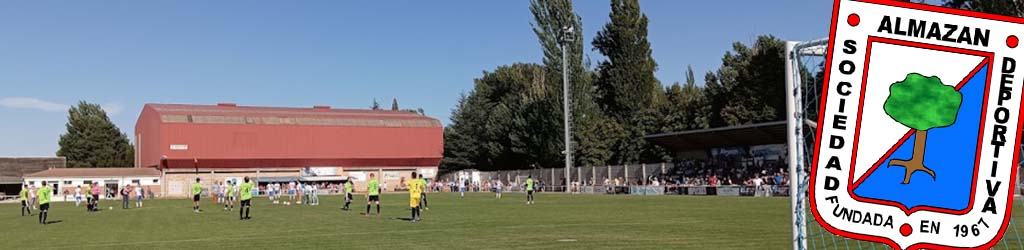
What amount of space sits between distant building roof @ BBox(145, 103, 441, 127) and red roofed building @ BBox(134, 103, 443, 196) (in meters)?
0.09

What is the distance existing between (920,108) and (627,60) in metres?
67.8

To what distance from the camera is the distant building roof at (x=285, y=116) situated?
81750mm

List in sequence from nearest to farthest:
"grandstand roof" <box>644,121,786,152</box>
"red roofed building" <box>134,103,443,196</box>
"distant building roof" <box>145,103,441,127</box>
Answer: "grandstand roof" <box>644,121,786,152</box>, "red roofed building" <box>134,103,443,196</box>, "distant building roof" <box>145,103,441,127</box>

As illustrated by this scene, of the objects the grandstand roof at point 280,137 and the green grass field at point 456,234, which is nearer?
the green grass field at point 456,234

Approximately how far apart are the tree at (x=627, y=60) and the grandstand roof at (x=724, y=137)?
1430cm

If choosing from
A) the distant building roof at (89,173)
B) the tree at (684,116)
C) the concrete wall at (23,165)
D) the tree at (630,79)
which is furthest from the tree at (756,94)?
the concrete wall at (23,165)

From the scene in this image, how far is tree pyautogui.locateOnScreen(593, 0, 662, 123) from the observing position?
7150 centimetres

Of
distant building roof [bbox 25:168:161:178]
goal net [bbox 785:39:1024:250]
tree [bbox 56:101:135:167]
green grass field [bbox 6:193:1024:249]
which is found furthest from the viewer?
tree [bbox 56:101:135:167]

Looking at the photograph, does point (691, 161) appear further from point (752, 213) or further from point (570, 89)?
point (752, 213)

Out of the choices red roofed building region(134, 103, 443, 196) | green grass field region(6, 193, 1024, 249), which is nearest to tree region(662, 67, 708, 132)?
red roofed building region(134, 103, 443, 196)

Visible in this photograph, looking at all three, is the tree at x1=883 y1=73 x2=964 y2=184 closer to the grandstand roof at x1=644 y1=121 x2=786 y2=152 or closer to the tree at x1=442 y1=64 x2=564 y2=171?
the grandstand roof at x1=644 y1=121 x2=786 y2=152

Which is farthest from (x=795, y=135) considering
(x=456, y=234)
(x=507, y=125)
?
(x=507, y=125)

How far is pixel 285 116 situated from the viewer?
8662 centimetres

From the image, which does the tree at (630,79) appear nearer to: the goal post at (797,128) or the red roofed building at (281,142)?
the red roofed building at (281,142)
